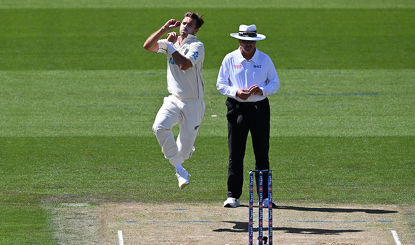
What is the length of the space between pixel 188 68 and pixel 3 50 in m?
12.8

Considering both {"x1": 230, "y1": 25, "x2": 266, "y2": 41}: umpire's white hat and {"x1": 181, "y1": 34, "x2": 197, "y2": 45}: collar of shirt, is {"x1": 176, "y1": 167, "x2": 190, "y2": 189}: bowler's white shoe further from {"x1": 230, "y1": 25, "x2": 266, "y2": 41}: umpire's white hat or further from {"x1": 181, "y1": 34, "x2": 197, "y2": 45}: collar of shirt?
{"x1": 230, "y1": 25, "x2": 266, "y2": 41}: umpire's white hat

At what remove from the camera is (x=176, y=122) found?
10.2 metres

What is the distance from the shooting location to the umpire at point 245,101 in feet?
32.8

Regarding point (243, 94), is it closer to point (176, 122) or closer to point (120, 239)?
point (176, 122)

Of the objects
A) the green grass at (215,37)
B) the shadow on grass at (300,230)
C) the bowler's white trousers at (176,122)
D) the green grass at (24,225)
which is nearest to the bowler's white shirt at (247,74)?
the bowler's white trousers at (176,122)

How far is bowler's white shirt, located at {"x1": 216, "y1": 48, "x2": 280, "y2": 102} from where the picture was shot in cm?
1002

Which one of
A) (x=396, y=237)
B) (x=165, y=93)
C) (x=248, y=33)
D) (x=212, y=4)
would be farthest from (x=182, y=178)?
(x=212, y=4)

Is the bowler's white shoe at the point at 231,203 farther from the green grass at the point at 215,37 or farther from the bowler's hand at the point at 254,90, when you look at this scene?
the green grass at the point at 215,37

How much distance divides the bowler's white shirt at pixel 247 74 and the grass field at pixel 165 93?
4.43 ft

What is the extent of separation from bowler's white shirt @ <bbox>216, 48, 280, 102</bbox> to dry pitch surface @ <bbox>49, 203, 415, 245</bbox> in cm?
132

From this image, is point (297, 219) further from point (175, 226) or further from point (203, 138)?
point (203, 138)

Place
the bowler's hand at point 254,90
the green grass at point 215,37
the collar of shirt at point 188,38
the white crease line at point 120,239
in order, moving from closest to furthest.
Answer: the white crease line at point 120,239
the bowler's hand at point 254,90
the collar of shirt at point 188,38
the green grass at point 215,37

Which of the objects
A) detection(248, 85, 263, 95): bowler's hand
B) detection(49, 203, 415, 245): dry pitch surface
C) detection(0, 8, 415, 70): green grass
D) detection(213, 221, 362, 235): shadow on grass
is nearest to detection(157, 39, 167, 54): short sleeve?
detection(248, 85, 263, 95): bowler's hand

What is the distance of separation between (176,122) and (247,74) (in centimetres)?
95
